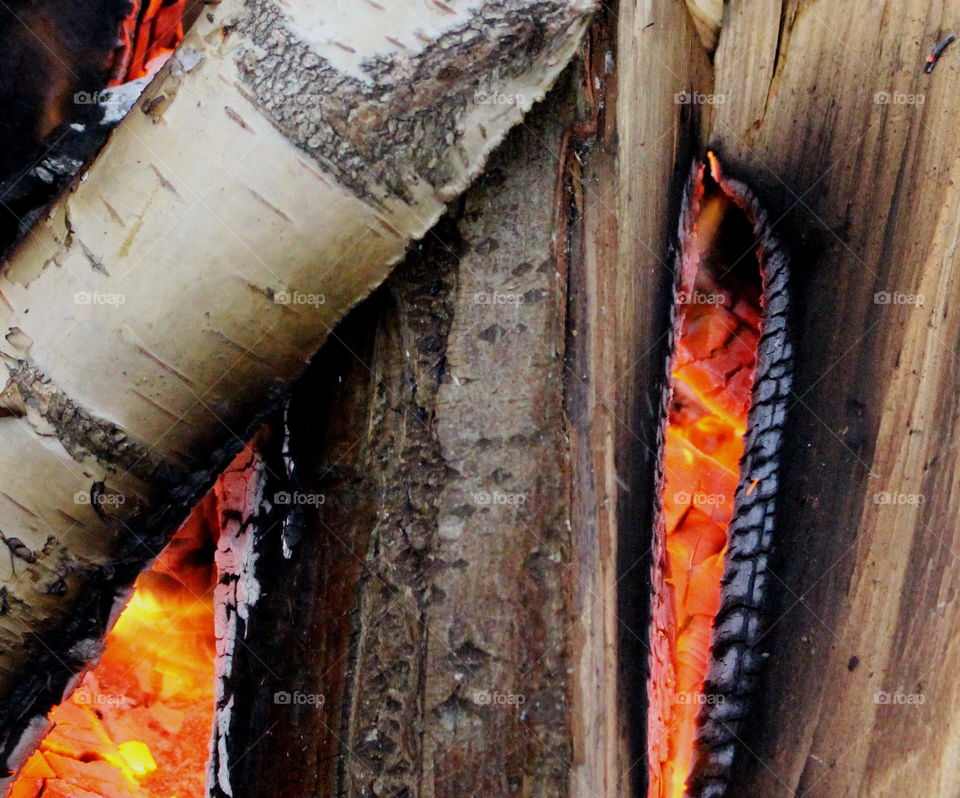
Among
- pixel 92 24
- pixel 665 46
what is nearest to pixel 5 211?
pixel 92 24

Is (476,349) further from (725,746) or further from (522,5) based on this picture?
(725,746)

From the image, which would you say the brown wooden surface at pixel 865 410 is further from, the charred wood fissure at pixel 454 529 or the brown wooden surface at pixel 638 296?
the charred wood fissure at pixel 454 529

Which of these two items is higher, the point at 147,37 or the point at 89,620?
the point at 147,37

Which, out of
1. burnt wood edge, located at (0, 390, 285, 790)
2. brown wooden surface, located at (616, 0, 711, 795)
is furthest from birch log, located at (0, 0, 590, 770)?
brown wooden surface, located at (616, 0, 711, 795)

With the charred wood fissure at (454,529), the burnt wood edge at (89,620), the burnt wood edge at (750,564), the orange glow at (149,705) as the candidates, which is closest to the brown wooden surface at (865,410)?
the burnt wood edge at (750,564)

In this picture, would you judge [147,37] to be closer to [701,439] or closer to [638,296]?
[638,296]

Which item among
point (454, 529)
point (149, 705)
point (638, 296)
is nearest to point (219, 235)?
point (454, 529)
